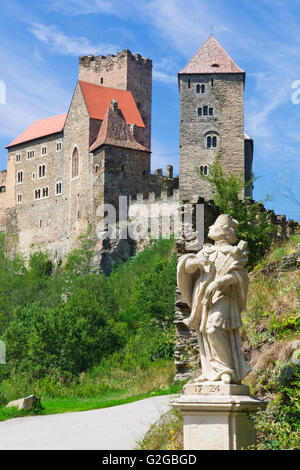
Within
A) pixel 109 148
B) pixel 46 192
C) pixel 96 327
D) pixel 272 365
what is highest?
pixel 109 148

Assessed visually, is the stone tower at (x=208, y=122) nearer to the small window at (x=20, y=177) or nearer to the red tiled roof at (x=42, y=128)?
the red tiled roof at (x=42, y=128)

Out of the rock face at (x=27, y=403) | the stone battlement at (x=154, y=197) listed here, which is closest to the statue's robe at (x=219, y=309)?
the rock face at (x=27, y=403)

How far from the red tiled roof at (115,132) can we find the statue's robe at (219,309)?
5045cm

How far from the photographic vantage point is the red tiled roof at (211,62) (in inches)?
2254

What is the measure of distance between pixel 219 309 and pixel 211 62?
172 feet

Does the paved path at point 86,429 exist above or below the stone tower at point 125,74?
below

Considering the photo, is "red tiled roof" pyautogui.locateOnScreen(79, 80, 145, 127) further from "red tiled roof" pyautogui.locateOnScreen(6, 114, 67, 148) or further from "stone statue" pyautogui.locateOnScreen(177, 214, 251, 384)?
"stone statue" pyautogui.locateOnScreen(177, 214, 251, 384)

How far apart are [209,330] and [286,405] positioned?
2499mm

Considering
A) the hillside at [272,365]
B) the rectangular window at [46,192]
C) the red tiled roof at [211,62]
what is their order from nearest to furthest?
the hillside at [272,365], the red tiled roof at [211,62], the rectangular window at [46,192]

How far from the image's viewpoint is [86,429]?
13.1 metres

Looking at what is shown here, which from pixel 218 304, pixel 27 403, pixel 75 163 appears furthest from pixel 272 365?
pixel 75 163

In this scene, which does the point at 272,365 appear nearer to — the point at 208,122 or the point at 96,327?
the point at 96,327

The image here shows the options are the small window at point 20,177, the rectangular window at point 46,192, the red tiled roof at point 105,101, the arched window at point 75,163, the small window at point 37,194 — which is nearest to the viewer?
the arched window at point 75,163

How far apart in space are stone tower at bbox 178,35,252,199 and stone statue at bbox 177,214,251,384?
45641 mm
